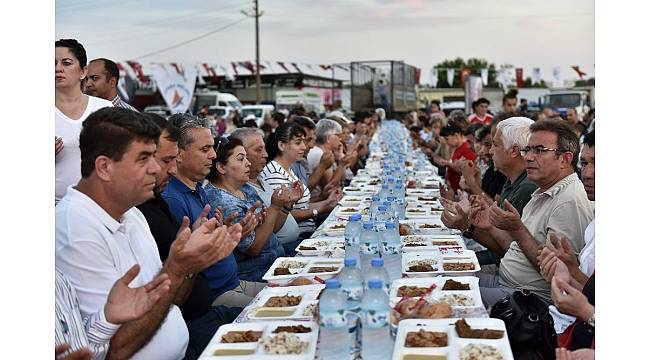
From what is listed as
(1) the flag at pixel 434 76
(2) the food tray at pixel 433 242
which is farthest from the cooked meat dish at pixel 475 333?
(1) the flag at pixel 434 76

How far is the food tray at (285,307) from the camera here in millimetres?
2424

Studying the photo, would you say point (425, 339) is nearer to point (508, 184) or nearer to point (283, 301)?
point (283, 301)

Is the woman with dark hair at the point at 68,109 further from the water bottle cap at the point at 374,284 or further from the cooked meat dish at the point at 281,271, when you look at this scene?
the water bottle cap at the point at 374,284

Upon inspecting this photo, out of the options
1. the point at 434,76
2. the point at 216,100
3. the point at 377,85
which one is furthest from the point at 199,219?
the point at 434,76

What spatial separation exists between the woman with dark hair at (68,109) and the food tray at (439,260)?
1634 millimetres

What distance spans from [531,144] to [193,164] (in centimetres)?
179

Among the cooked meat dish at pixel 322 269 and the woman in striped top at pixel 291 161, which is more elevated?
the woman in striped top at pixel 291 161

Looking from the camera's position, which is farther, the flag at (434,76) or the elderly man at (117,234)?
the flag at (434,76)

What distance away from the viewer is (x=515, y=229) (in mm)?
3215

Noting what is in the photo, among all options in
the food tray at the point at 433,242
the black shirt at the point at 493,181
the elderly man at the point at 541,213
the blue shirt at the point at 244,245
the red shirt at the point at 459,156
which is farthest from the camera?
the red shirt at the point at 459,156

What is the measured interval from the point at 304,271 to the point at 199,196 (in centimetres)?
79

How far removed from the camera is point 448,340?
207 centimetres
